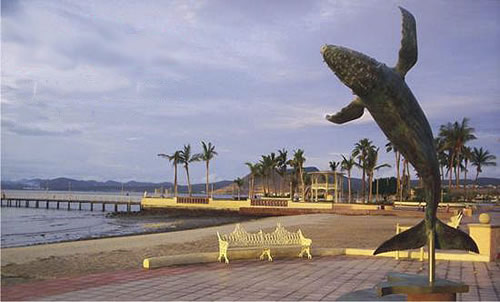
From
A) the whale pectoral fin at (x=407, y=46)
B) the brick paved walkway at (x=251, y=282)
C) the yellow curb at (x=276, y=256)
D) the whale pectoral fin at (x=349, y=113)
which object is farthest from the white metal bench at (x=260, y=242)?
the whale pectoral fin at (x=407, y=46)

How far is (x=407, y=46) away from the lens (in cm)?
533

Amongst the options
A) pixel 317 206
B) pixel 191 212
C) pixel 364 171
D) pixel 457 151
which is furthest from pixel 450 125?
pixel 191 212

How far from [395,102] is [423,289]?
8.62 feet

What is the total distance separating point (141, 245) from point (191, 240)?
2757 mm

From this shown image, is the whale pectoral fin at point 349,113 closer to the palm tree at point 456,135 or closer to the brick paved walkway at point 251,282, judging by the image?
the brick paved walkway at point 251,282

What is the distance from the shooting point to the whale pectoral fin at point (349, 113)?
223 inches

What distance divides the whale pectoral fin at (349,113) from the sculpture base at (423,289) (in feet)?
7.43

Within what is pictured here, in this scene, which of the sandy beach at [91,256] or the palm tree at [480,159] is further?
the palm tree at [480,159]

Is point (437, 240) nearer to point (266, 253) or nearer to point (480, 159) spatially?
point (266, 253)

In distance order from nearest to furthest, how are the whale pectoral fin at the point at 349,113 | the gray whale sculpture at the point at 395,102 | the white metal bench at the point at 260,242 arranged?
the gray whale sculpture at the point at 395,102, the whale pectoral fin at the point at 349,113, the white metal bench at the point at 260,242

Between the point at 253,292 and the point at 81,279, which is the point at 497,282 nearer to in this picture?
the point at 253,292

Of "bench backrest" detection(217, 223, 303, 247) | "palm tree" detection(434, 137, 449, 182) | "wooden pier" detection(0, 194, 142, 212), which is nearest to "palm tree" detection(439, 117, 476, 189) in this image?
"palm tree" detection(434, 137, 449, 182)

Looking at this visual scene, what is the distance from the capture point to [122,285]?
970cm

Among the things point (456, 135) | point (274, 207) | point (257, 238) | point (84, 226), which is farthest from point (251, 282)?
point (456, 135)
